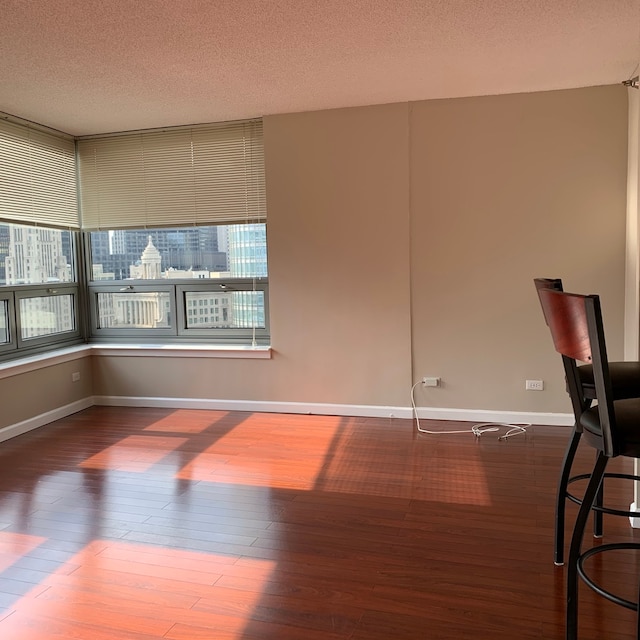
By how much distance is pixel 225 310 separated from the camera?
552cm

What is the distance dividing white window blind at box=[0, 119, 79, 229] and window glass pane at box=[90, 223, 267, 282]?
1.35ft

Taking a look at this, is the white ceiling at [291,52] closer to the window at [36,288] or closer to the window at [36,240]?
the window at [36,240]

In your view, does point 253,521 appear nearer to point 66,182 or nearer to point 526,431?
point 526,431

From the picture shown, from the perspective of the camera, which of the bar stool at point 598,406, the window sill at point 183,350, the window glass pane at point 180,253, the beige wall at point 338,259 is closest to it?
the bar stool at point 598,406

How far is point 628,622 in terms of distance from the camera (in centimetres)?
213

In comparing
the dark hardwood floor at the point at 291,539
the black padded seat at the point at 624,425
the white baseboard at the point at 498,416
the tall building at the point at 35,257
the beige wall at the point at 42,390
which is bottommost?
the dark hardwood floor at the point at 291,539

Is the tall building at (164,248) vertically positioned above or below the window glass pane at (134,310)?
above

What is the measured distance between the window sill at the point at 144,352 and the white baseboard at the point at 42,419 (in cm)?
40

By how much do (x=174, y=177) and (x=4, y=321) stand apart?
6.14ft

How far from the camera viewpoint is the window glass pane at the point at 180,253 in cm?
535

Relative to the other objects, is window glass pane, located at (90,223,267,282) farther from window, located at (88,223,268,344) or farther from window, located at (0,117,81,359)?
window, located at (0,117,81,359)

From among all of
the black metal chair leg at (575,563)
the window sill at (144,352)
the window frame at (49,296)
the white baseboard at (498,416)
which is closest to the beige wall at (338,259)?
the window sill at (144,352)

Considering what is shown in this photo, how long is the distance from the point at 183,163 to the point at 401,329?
244cm

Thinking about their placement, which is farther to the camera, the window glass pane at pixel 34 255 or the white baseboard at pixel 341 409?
the window glass pane at pixel 34 255
